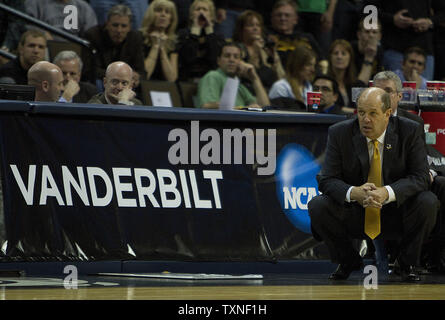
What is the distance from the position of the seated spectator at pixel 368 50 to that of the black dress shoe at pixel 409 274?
18.1 ft

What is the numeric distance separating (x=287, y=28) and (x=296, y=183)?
5.14m

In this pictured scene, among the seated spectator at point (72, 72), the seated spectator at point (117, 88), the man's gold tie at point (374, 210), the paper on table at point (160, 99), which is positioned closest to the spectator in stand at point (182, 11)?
the paper on table at point (160, 99)

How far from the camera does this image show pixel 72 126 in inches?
271

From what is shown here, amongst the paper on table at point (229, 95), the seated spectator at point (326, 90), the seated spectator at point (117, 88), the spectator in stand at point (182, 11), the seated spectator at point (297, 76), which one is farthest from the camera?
the spectator in stand at point (182, 11)

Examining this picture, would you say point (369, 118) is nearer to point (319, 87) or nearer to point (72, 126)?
point (72, 126)

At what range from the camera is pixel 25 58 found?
9484mm

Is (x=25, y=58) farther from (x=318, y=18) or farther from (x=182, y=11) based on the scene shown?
(x=318, y=18)

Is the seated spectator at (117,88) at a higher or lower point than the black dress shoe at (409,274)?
higher

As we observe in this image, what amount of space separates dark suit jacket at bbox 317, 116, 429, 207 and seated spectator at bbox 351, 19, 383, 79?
206 inches

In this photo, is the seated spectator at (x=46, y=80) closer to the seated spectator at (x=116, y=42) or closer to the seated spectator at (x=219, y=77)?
the seated spectator at (x=116, y=42)

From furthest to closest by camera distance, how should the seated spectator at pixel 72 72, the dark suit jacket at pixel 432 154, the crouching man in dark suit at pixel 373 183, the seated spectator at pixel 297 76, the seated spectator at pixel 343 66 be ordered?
the seated spectator at pixel 343 66 < the seated spectator at pixel 297 76 < the seated spectator at pixel 72 72 < the dark suit jacket at pixel 432 154 < the crouching man in dark suit at pixel 373 183

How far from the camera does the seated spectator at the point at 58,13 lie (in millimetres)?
10867
